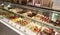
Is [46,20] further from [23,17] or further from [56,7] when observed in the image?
[23,17]

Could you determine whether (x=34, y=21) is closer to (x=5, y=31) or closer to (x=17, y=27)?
(x=17, y=27)

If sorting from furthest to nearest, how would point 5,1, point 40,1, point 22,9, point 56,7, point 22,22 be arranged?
point 5,1 → point 22,9 → point 22,22 → point 40,1 → point 56,7

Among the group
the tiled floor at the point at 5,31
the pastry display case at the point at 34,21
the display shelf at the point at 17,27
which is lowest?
the tiled floor at the point at 5,31

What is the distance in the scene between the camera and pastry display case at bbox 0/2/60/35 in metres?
1.42

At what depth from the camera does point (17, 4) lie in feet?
7.16

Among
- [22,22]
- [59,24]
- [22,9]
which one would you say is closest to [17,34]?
[22,22]

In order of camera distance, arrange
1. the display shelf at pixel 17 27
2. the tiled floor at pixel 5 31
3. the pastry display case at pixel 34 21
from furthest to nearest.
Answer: the tiled floor at pixel 5 31 < the display shelf at pixel 17 27 < the pastry display case at pixel 34 21

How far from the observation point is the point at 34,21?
168 cm

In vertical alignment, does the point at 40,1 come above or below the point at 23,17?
above

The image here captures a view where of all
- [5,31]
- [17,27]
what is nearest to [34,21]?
[17,27]

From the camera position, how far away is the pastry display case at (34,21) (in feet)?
4.67

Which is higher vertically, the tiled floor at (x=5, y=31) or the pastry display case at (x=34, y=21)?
the pastry display case at (x=34, y=21)

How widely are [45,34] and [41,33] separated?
60mm

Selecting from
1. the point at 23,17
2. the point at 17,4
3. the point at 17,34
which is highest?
Result: the point at 17,4
